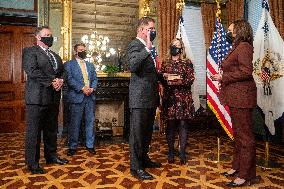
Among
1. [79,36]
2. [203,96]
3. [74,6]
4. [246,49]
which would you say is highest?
[74,6]

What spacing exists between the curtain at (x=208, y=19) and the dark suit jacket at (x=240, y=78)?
13.8ft

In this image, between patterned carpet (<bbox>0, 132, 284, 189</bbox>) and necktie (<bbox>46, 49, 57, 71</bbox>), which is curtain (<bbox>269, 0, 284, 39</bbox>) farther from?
necktie (<bbox>46, 49, 57, 71</bbox>)

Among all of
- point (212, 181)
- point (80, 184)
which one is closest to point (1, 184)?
point (80, 184)

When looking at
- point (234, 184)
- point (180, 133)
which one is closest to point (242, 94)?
point (234, 184)

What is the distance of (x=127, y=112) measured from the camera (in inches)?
237

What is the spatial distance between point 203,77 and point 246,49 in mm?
4467

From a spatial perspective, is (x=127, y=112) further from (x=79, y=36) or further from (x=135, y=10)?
(x=135, y=10)

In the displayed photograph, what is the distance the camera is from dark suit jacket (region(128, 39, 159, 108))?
325 centimetres

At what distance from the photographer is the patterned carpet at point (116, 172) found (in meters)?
3.19

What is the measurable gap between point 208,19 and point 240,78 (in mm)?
4598

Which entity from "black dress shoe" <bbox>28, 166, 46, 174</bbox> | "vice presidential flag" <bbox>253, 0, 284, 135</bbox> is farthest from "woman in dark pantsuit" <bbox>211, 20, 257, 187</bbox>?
"black dress shoe" <bbox>28, 166, 46, 174</bbox>

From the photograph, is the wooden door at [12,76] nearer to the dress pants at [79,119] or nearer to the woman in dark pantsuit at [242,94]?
the dress pants at [79,119]

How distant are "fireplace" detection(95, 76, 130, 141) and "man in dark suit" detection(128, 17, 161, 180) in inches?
97.8

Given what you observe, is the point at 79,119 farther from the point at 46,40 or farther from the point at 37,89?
the point at 46,40
